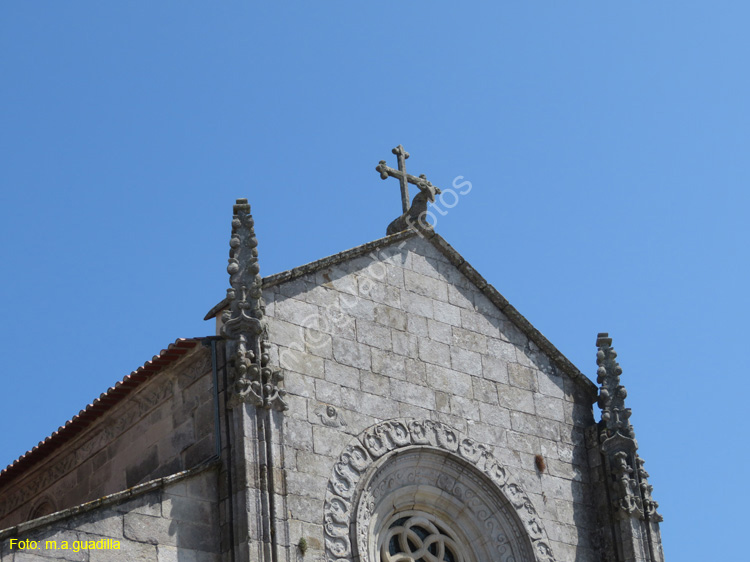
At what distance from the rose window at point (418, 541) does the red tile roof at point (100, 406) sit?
2.92 metres

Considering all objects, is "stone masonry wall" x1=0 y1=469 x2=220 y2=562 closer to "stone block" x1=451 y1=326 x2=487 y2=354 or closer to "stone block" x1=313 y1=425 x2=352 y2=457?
"stone block" x1=313 y1=425 x2=352 y2=457

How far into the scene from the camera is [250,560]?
13.3 m

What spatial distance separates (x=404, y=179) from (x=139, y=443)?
4.69 meters

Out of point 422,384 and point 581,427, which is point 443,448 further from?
point 581,427

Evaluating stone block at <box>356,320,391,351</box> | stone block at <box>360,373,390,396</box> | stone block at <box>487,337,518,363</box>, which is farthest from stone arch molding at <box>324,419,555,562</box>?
stone block at <box>487,337,518,363</box>

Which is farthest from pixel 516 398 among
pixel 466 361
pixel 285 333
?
pixel 285 333

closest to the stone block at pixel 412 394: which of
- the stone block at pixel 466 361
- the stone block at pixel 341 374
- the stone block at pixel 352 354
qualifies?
the stone block at pixel 352 354

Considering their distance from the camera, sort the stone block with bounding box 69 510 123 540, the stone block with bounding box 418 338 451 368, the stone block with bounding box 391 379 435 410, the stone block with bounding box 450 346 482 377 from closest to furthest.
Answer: the stone block with bounding box 69 510 123 540
the stone block with bounding box 391 379 435 410
the stone block with bounding box 418 338 451 368
the stone block with bounding box 450 346 482 377

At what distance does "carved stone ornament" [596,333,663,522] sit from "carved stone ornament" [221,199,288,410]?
14.5 ft

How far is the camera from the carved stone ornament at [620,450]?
16578 millimetres

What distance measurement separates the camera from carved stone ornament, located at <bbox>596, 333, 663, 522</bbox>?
16578 mm

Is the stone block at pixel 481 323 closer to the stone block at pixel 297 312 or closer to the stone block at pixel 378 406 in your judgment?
the stone block at pixel 378 406

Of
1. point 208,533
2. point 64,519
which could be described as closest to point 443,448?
point 208,533

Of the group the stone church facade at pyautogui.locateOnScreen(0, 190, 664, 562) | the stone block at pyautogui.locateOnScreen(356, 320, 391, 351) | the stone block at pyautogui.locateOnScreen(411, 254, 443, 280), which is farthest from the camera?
the stone block at pyautogui.locateOnScreen(411, 254, 443, 280)
